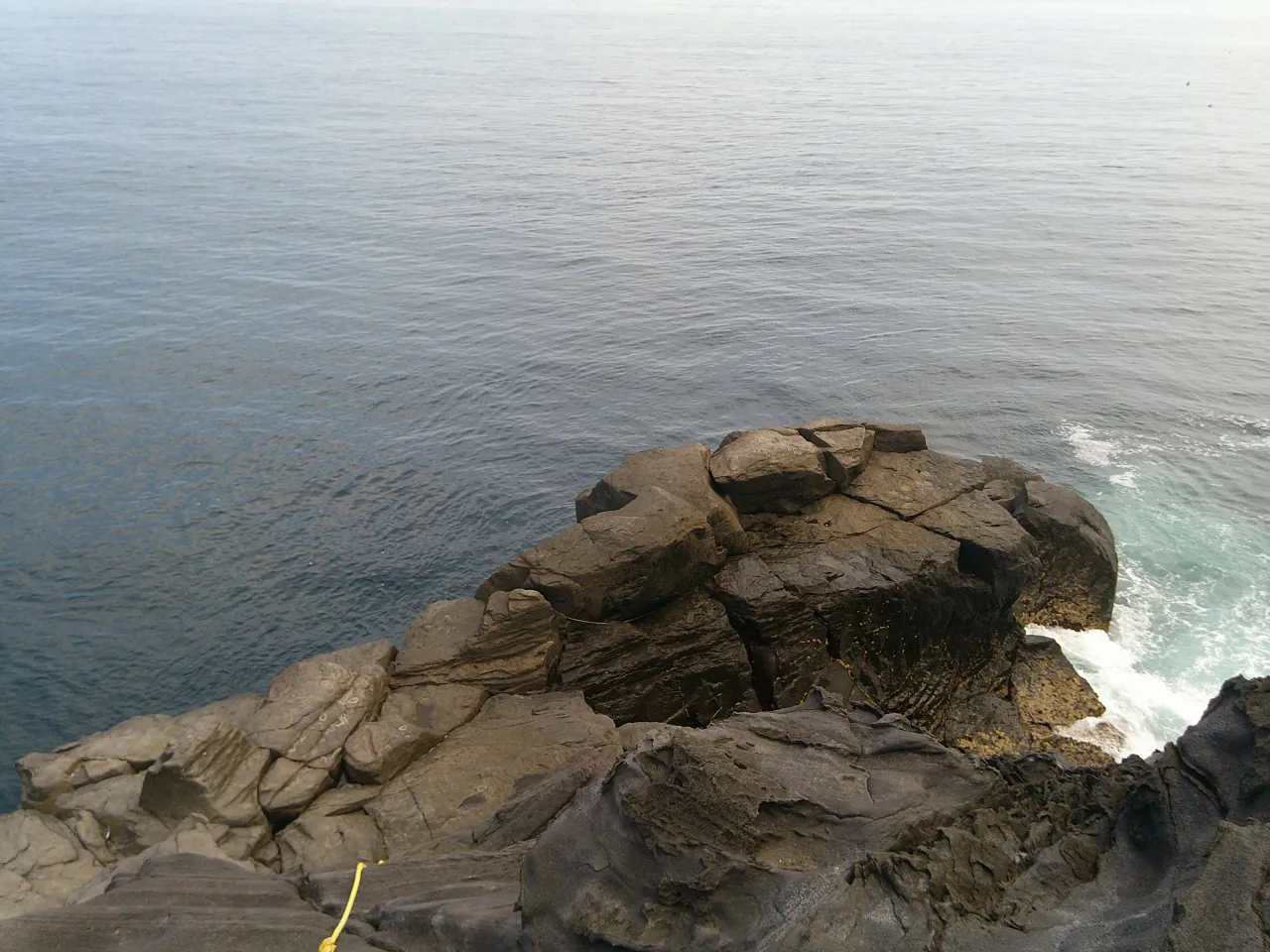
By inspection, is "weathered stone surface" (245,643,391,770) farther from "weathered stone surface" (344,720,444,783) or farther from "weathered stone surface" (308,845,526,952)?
"weathered stone surface" (308,845,526,952)

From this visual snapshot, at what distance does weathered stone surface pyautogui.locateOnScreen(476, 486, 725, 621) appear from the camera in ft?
79.6

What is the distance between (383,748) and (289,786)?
1941 millimetres

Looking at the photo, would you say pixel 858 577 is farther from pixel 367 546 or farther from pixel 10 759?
pixel 10 759

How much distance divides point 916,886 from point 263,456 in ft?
105

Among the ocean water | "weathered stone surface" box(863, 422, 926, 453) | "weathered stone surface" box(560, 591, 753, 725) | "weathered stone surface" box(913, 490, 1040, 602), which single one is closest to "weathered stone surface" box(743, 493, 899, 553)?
"weathered stone surface" box(913, 490, 1040, 602)

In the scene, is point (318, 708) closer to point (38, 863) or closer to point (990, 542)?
point (38, 863)

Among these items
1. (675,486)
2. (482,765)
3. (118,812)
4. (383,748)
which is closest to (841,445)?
(675,486)

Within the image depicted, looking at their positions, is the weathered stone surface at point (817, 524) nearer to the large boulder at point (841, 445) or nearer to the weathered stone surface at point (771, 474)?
the weathered stone surface at point (771, 474)

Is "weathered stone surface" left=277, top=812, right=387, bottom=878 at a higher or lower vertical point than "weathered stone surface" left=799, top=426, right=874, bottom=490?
lower

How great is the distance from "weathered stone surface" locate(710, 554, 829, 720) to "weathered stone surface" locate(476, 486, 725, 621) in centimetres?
146

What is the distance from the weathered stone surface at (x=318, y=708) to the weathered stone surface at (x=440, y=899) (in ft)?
16.6

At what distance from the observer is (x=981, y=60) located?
156 m

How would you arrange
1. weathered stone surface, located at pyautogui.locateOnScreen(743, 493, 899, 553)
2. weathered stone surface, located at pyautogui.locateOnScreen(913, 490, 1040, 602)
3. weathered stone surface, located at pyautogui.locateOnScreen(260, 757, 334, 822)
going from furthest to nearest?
weathered stone surface, located at pyautogui.locateOnScreen(743, 493, 899, 553)
weathered stone surface, located at pyautogui.locateOnScreen(913, 490, 1040, 602)
weathered stone surface, located at pyautogui.locateOnScreen(260, 757, 334, 822)


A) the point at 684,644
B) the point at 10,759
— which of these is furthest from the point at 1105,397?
the point at 10,759
